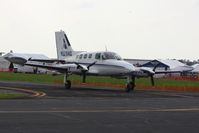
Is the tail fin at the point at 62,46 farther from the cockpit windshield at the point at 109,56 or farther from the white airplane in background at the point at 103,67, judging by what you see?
the cockpit windshield at the point at 109,56

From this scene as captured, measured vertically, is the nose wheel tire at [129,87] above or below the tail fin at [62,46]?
below

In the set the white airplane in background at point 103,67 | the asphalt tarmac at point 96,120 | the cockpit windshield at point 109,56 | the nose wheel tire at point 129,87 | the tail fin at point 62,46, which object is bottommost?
the asphalt tarmac at point 96,120

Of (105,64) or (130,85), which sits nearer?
(130,85)

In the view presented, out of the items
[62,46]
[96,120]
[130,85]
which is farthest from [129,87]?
[96,120]

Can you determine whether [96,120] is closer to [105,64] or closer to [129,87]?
[129,87]

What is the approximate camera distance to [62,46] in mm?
47250

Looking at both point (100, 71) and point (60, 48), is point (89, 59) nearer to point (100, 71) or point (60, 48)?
point (100, 71)

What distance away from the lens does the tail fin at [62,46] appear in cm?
4666

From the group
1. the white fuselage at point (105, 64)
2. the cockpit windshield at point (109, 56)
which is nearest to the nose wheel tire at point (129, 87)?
the white fuselage at point (105, 64)

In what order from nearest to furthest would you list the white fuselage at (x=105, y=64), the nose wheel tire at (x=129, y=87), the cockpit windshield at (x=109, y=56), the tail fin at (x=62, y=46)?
the nose wheel tire at (x=129, y=87)
the white fuselage at (x=105, y=64)
the cockpit windshield at (x=109, y=56)
the tail fin at (x=62, y=46)

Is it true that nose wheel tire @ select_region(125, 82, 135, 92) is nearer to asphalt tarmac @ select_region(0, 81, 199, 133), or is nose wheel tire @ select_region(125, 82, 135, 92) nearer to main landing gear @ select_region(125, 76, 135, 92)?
main landing gear @ select_region(125, 76, 135, 92)

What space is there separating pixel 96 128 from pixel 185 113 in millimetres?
6010

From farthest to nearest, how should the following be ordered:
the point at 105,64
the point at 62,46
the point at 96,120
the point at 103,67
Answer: the point at 62,46 → the point at 103,67 → the point at 105,64 → the point at 96,120

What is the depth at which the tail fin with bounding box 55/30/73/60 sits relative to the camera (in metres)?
46.7
